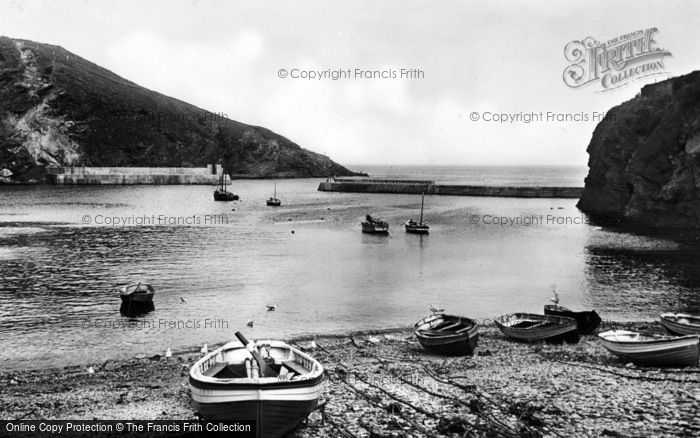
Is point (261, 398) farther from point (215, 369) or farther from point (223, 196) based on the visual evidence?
point (223, 196)

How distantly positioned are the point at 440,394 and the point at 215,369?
22.9 feet

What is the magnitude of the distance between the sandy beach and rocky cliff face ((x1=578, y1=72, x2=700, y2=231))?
63.5m

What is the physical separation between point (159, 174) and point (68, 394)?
177641 millimetres

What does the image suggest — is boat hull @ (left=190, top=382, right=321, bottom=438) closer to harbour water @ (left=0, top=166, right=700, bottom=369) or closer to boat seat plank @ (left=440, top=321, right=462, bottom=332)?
boat seat plank @ (left=440, top=321, right=462, bottom=332)

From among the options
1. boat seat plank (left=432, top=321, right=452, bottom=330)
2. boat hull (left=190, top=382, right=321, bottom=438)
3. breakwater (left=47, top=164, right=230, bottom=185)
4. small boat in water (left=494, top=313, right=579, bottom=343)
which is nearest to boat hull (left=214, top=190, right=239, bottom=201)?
breakwater (left=47, top=164, right=230, bottom=185)

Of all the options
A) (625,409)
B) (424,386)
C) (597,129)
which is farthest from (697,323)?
(597,129)

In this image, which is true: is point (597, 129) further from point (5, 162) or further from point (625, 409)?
point (5, 162)

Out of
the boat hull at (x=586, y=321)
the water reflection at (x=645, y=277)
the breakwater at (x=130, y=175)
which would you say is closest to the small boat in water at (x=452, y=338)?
the boat hull at (x=586, y=321)

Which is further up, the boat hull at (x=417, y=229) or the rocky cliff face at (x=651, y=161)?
the rocky cliff face at (x=651, y=161)

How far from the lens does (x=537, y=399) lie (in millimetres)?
18094

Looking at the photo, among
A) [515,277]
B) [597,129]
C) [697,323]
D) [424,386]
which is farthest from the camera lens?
[597,129]

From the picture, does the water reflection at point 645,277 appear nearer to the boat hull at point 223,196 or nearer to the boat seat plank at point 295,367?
the boat seat plank at point 295,367

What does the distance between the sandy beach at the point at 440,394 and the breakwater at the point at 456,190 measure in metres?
121

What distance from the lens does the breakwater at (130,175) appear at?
17338cm
